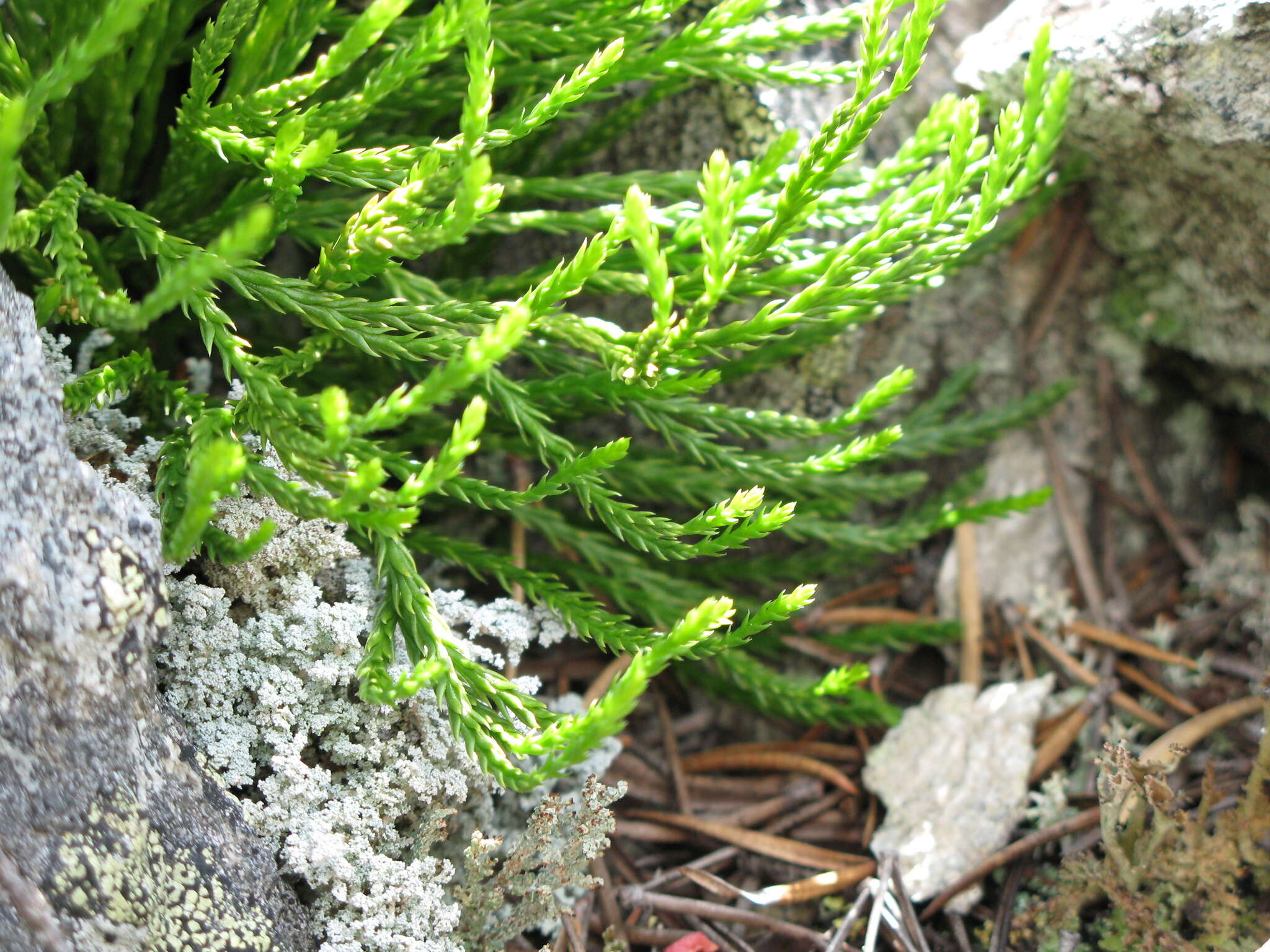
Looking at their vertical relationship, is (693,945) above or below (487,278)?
below

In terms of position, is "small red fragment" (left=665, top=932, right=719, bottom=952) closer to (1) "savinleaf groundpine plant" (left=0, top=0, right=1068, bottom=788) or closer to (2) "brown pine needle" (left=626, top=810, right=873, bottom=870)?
(2) "brown pine needle" (left=626, top=810, right=873, bottom=870)

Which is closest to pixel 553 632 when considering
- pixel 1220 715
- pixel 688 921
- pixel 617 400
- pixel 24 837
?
pixel 617 400

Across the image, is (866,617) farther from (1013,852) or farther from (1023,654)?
(1013,852)

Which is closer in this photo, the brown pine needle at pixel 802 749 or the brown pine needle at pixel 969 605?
the brown pine needle at pixel 802 749

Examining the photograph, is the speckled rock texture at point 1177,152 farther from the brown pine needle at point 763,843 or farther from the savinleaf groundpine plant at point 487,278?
the brown pine needle at point 763,843

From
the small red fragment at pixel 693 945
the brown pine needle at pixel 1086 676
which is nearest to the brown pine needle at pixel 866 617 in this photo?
the brown pine needle at pixel 1086 676

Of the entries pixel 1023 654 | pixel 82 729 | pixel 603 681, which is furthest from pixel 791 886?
pixel 82 729

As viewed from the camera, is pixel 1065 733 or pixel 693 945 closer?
pixel 693 945
